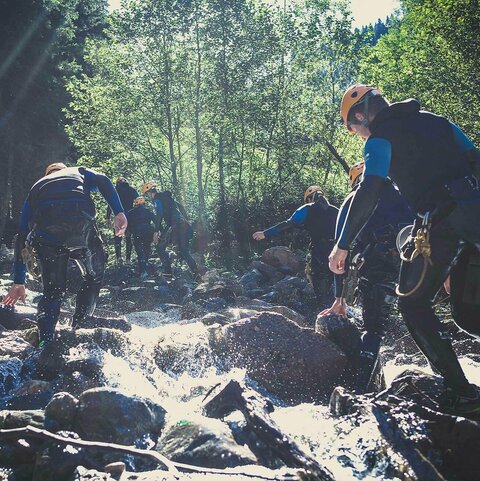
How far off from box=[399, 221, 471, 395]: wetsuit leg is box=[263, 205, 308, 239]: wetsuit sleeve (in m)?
5.28

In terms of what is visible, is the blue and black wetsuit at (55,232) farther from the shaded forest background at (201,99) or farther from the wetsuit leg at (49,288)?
the shaded forest background at (201,99)

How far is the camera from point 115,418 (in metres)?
4.01

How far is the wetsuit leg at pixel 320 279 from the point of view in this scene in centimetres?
987

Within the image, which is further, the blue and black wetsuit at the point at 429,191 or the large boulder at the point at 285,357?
the large boulder at the point at 285,357

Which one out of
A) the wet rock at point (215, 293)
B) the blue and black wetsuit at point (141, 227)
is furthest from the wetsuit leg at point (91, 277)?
the blue and black wetsuit at point (141, 227)

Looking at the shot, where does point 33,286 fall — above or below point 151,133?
below

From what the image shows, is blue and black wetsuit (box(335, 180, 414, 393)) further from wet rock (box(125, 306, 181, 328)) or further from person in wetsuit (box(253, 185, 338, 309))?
wet rock (box(125, 306, 181, 328))

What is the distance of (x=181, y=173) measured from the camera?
26.0 meters

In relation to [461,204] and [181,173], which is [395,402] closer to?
[461,204]

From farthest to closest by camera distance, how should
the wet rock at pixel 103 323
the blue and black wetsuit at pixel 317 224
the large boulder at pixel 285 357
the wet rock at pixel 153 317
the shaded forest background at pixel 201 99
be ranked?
1. the shaded forest background at pixel 201 99
2. the wet rock at pixel 153 317
3. the blue and black wetsuit at pixel 317 224
4. the wet rock at pixel 103 323
5. the large boulder at pixel 285 357

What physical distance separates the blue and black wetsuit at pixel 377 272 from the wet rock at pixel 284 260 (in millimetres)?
10814

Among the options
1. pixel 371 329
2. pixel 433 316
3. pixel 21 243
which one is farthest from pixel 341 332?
pixel 21 243

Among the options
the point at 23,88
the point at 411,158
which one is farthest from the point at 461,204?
the point at 23,88

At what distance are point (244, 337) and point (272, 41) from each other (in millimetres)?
20662
